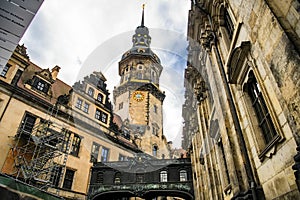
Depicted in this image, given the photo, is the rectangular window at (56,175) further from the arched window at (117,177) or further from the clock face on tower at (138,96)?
the clock face on tower at (138,96)

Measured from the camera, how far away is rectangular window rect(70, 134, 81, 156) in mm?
20522

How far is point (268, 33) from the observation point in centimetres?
417

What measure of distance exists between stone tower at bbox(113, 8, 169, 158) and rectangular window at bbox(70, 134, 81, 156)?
36.8ft

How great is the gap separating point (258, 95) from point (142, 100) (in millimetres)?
35654

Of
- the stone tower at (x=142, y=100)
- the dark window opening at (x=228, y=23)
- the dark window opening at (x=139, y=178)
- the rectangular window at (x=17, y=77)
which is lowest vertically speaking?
the dark window opening at (x=139, y=178)

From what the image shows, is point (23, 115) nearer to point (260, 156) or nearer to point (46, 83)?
point (46, 83)

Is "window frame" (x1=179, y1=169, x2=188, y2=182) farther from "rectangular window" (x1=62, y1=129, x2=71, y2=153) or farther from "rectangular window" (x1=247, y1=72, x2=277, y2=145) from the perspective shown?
"rectangular window" (x1=247, y1=72, x2=277, y2=145)

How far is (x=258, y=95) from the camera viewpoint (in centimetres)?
561

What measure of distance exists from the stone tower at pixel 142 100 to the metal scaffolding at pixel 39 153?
47.3 ft

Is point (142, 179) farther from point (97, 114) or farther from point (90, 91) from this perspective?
point (90, 91)

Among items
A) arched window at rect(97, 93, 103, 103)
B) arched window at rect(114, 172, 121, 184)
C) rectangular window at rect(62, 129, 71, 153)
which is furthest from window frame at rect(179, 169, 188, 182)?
arched window at rect(97, 93, 103, 103)

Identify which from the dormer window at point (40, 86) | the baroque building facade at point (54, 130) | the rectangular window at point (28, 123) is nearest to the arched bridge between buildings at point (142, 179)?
the baroque building facade at point (54, 130)

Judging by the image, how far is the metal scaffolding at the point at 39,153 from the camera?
50.5 ft

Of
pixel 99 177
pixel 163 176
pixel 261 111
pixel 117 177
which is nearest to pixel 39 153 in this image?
pixel 99 177
